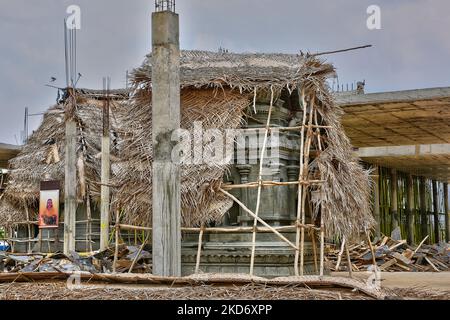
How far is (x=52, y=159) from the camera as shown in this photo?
27.3m

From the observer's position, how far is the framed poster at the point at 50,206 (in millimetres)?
21719

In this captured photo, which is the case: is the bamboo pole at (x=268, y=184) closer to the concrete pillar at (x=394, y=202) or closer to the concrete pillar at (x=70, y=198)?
the concrete pillar at (x=70, y=198)

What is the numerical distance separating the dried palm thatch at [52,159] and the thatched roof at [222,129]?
37.7ft

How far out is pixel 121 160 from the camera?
14.7 m

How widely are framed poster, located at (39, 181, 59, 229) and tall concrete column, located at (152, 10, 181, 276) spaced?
415 inches

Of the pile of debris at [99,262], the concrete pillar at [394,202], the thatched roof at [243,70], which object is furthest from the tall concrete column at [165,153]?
the concrete pillar at [394,202]

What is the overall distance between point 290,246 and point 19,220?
1702cm

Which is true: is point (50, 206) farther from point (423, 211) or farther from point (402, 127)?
point (423, 211)

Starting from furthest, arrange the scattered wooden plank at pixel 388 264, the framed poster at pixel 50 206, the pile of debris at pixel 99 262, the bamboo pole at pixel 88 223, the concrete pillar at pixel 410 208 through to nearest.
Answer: the concrete pillar at pixel 410 208
the bamboo pole at pixel 88 223
the framed poster at pixel 50 206
the scattered wooden plank at pixel 388 264
the pile of debris at pixel 99 262

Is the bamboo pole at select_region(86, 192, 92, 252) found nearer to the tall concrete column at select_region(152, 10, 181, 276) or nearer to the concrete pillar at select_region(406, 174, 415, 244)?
the tall concrete column at select_region(152, 10, 181, 276)

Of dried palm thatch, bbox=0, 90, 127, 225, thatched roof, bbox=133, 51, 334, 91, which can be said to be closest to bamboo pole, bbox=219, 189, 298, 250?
thatched roof, bbox=133, 51, 334, 91

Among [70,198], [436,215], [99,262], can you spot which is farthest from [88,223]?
[436,215]

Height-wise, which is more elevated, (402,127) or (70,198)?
(402,127)

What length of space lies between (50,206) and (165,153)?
430 inches
